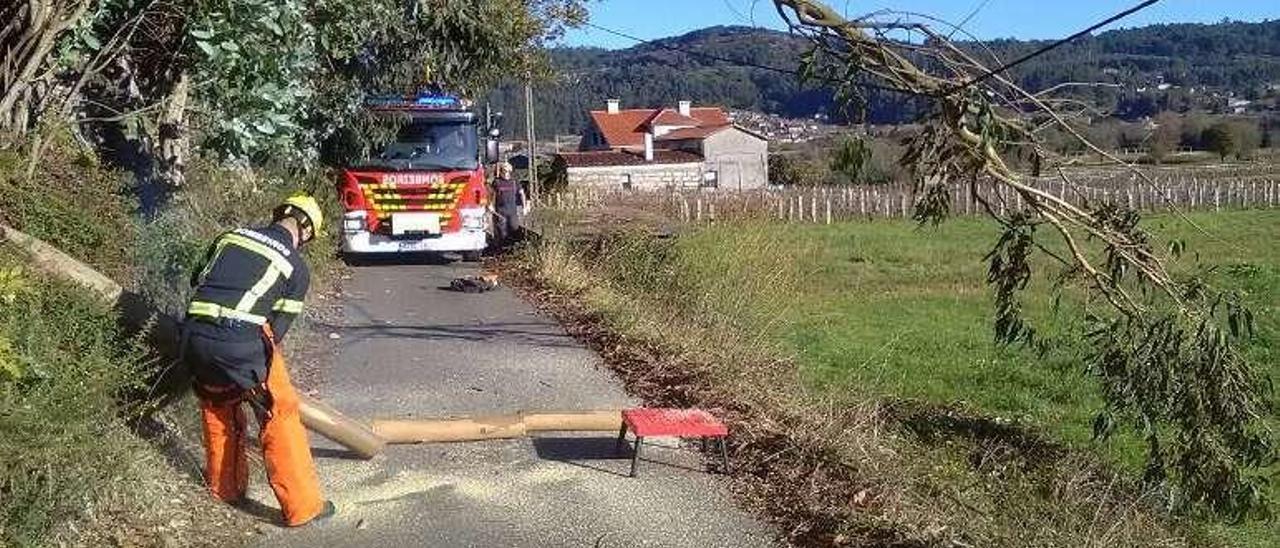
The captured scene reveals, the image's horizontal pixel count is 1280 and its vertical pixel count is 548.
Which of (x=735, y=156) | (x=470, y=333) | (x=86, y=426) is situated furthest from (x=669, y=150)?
(x=86, y=426)

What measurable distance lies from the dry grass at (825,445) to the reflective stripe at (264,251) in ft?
8.66

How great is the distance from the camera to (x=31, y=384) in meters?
5.50

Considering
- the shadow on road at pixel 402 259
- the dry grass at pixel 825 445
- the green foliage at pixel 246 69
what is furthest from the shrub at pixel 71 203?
the shadow on road at pixel 402 259

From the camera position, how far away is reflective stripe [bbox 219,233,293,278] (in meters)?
6.51

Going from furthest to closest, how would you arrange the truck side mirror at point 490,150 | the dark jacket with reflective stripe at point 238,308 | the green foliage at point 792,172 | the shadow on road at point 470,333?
the green foliage at point 792,172 → the truck side mirror at point 490,150 → the shadow on road at point 470,333 → the dark jacket with reflective stripe at point 238,308

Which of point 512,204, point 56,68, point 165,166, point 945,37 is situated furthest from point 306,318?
point 512,204

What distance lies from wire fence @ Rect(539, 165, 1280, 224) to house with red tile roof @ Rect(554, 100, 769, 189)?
839 cm

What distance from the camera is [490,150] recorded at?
21844 mm

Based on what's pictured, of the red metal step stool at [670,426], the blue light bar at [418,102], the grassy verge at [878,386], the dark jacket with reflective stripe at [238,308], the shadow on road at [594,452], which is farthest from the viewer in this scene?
the blue light bar at [418,102]

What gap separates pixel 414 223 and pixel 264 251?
1429 centimetres

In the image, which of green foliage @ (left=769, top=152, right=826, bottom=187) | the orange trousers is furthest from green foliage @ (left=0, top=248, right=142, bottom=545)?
green foliage @ (left=769, top=152, right=826, bottom=187)

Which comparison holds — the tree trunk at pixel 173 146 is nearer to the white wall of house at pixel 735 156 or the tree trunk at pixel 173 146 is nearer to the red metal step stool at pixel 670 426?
the red metal step stool at pixel 670 426

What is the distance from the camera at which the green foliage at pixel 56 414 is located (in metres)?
5.07

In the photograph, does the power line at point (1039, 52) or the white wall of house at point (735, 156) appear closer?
the power line at point (1039, 52)
